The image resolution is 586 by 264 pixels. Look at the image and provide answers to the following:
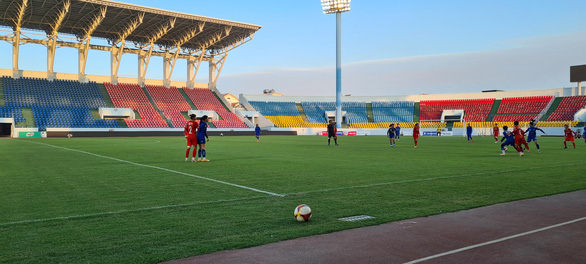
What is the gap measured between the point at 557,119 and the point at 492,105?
40.1ft

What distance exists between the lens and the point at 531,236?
5.56m

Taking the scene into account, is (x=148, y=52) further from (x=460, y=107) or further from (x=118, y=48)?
(x=460, y=107)

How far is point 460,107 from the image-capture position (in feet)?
263

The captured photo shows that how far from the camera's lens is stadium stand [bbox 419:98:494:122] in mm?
77062

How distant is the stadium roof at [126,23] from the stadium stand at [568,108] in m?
49.4

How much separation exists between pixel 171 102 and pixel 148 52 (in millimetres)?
8244

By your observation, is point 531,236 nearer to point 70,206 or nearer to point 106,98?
point 70,206

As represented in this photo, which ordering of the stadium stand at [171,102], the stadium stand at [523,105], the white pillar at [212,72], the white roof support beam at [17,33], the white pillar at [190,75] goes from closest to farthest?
the white roof support beam at [17,33], the stadium stand at [171,102], the white pillar at [190,75], the white pillar at [212,72], the stadium stand at [523,105]

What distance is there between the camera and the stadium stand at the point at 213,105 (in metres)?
65.7

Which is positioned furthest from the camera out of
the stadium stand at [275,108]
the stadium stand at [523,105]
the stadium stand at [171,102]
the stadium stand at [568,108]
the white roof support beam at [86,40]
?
the stadium stand at [275,108]

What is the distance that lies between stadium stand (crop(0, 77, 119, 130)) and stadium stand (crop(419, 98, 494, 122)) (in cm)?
5535

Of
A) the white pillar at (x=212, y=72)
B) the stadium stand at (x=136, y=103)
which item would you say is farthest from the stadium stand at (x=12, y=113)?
the white pillar at (x=212, y=72)

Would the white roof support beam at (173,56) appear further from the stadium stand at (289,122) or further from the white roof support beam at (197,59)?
the stadium stand at (289,122)

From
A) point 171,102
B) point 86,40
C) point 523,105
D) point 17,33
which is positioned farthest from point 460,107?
point 17,33
